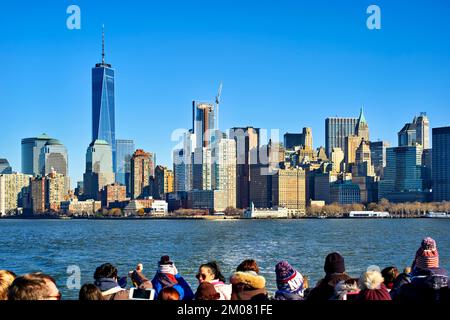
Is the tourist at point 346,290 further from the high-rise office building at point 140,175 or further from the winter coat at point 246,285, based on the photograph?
the high-rise office building at point 140,175

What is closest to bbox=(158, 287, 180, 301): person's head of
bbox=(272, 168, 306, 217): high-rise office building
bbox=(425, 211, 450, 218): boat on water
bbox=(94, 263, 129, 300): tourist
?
bbox=(94, 263, 129, 300): tourist

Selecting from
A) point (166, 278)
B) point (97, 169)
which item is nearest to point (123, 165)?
point (97, 169)

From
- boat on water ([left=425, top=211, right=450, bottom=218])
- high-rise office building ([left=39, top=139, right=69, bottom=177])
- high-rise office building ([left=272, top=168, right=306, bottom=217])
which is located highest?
high-rise office building ([left=39, top=139, right=69, bottom=177])

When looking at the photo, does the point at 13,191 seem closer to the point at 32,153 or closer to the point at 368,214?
the point at 32,153

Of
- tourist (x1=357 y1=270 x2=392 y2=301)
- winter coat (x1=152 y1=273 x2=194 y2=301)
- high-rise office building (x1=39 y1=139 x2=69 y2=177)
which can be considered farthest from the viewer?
high-rise office building (x1=39 y1=139 x2=69 y2=177)

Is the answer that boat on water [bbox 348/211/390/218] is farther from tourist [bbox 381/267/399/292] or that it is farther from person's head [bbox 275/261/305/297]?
person's head [bbox 275/261/305/297]

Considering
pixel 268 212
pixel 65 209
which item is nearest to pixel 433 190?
pixel 268 212
